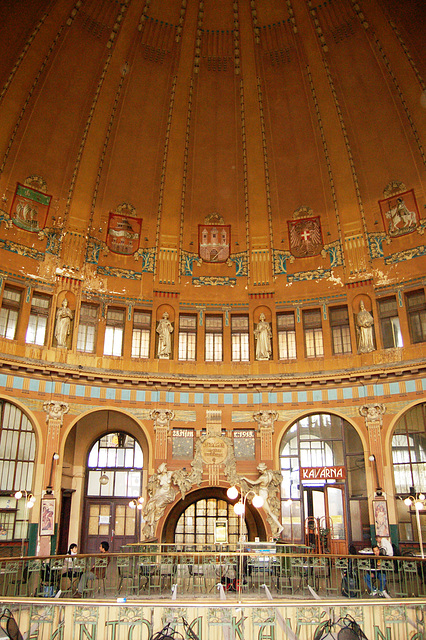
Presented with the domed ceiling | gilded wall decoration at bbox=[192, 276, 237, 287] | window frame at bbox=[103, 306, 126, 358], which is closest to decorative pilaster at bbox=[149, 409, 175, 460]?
→ window frame at bbox=[103, 306, 126, 358]

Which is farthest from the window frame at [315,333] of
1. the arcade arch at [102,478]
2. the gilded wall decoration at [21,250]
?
the gilded wall decoration at [21,250]

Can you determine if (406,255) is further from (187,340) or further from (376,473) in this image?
(187,340)

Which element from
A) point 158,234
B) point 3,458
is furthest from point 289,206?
point 3,458

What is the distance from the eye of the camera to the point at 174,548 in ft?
62.1

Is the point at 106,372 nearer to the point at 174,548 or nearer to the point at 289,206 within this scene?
the point at 174,548

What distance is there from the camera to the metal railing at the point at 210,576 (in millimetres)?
12797

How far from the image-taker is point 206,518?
22.0 metres

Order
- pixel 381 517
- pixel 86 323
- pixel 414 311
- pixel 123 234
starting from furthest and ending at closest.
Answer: pixel 123 234
pixel 86 323
pixel 414 311
pixel 381 517

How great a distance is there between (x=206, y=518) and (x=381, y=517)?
6794 millimetres

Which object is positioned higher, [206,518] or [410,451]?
[410,451]

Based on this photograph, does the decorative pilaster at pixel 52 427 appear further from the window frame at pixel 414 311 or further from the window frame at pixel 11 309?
the window frame at pixel 414 311

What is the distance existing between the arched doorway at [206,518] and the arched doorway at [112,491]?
6.19 ft

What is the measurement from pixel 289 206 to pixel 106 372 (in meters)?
10.8

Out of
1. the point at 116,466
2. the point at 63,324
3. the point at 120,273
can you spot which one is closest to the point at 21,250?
the point at 63,324
